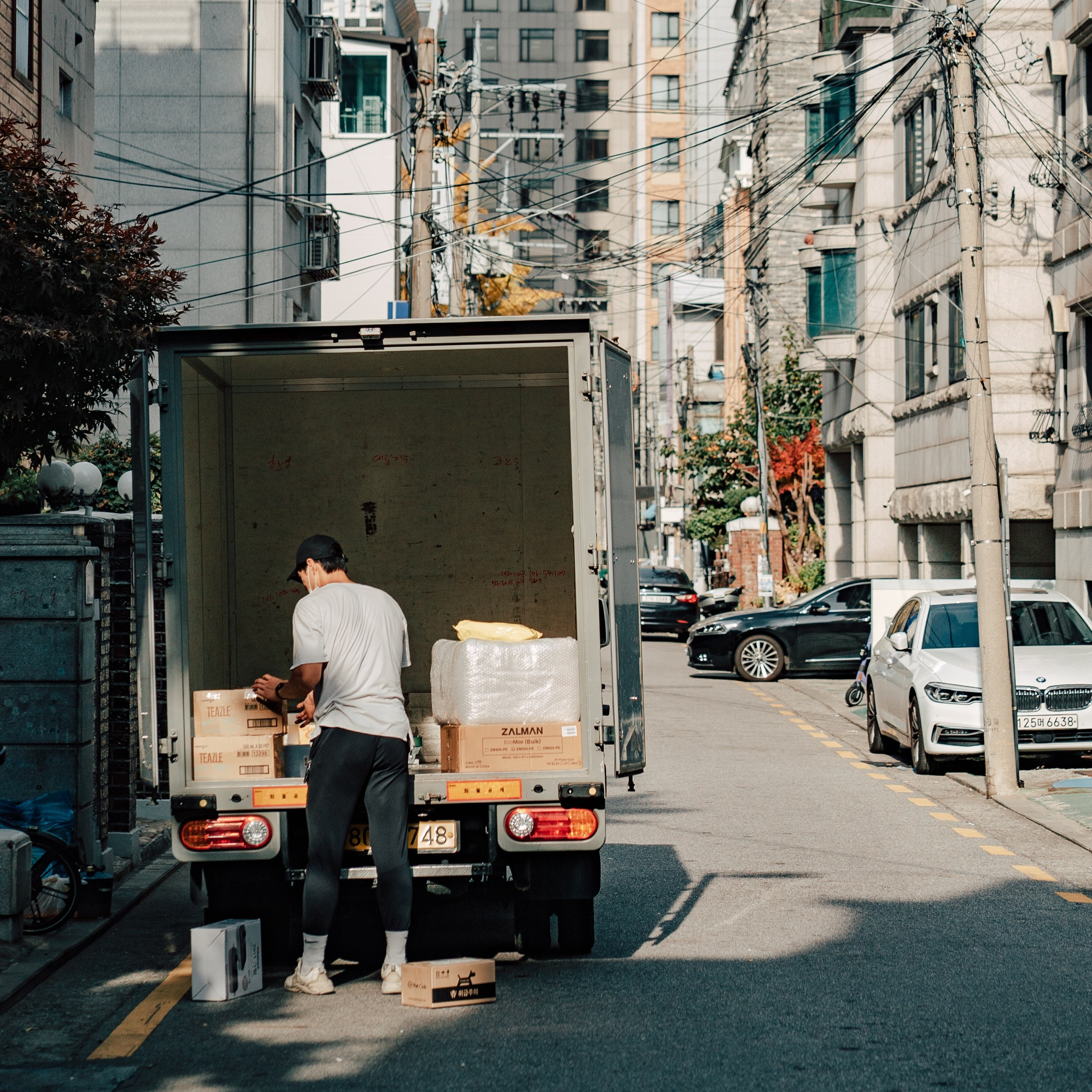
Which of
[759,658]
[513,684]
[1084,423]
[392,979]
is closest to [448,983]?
[392,979]

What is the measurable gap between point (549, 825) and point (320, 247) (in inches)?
1184

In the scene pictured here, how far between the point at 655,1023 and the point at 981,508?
28.3ft

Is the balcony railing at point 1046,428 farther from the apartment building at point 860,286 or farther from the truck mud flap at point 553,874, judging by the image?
the truck mud flap at point 553,874

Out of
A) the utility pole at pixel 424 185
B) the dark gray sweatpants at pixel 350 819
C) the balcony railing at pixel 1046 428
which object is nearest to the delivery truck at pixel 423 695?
the dark gray sweatpants at pixel 350 819

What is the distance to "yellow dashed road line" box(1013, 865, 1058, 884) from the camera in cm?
1016

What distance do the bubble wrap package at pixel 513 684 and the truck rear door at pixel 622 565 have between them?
318 millimetres

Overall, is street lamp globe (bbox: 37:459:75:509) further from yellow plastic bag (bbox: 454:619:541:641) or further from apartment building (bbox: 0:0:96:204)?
apartment building (bbox: 0:0:96:204)

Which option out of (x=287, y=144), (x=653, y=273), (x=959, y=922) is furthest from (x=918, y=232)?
(x=653, y=273)

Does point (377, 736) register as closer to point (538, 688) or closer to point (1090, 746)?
point (538, 688)

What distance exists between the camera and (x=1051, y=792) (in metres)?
13.9

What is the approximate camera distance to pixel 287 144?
3384 cm

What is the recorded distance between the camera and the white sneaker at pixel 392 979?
7.14 m

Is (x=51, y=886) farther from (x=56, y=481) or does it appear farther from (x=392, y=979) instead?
(x=56, y=481)

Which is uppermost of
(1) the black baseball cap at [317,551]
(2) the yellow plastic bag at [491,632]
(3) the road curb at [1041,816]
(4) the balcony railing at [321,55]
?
(4) the balcony railing at [321,55]
